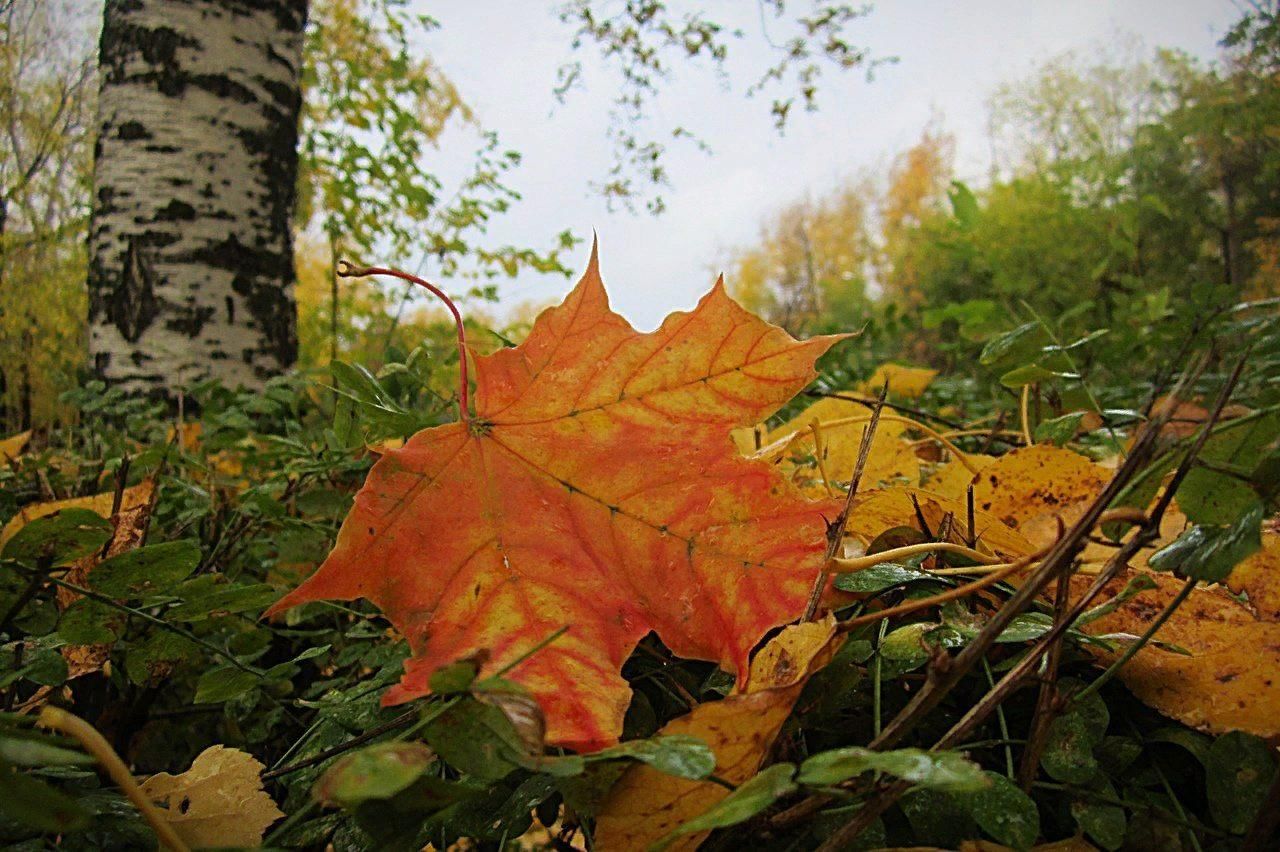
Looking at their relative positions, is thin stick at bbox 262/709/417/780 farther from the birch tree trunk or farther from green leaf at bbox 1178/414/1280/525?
the birch tree trunk

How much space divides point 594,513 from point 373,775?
20 centimetres

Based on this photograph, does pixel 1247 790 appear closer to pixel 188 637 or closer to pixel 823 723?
pixel 823 723

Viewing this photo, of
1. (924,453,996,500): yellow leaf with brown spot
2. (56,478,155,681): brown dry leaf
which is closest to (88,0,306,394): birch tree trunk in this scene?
(56,478,155,681): brown dry leaf

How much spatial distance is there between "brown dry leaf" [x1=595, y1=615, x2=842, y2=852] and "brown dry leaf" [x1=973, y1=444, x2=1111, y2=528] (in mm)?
259

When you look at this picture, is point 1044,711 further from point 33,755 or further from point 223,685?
point 223,685

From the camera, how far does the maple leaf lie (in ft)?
1.14

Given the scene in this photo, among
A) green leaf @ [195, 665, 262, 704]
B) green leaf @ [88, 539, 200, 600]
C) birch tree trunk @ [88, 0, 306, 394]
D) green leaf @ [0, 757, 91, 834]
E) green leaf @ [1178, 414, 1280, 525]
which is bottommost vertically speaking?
green leaf @ [195, 665, 262, 704]

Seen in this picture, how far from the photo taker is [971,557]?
381mm

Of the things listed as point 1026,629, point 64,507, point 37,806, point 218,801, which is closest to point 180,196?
point 64,507

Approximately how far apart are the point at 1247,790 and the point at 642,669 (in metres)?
0.27

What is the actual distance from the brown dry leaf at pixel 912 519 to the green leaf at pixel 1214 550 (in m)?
0.11

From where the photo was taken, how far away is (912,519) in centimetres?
43

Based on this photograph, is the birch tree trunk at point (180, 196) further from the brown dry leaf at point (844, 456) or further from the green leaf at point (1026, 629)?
the green leaf at point (1026, 629)

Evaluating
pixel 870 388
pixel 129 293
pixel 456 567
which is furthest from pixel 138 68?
pixel 456 567
